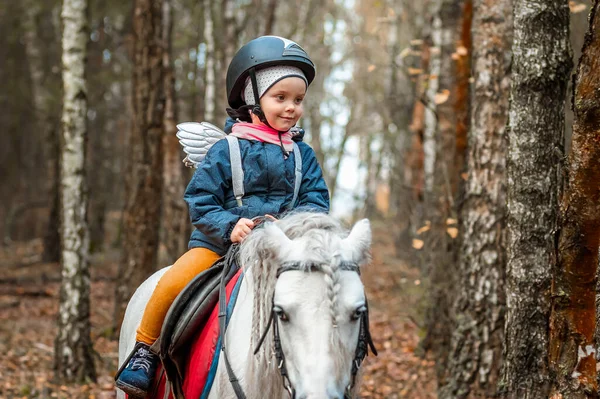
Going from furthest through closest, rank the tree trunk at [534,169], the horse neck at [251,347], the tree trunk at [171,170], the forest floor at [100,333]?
the tree trunk at [171,170] < the forest floor at [100,333] < the tree trunk at [534,169] < the horse neck at [251,347]

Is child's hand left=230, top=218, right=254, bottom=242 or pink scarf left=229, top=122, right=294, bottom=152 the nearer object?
child's hand left=230, top=218, right=254, bottom=242

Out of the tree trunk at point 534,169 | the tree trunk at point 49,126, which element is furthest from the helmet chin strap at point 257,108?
the tree trunk at point 49,126

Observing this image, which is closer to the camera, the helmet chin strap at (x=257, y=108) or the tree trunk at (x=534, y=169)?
the helmet chin strap at (x=257, y=108)

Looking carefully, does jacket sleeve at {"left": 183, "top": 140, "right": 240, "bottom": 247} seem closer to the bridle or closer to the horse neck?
the horse neck

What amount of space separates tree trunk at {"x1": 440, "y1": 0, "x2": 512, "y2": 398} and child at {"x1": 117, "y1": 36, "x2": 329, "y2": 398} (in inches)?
122

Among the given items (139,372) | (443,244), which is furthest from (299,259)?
(443,244)

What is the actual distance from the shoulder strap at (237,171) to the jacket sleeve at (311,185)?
0.35 meters

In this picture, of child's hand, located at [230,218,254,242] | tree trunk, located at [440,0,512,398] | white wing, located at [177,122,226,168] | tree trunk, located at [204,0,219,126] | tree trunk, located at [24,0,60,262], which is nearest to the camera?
child's hand, located at [230,218,254,242]

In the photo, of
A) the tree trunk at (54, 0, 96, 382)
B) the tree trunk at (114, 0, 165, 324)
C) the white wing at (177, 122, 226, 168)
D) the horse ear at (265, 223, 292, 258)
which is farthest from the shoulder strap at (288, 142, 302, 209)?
the tree trunk at (114, 0, 165, 324)

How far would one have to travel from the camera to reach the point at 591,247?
12.1 ft

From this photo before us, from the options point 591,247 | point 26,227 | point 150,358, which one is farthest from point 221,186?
point 26,227

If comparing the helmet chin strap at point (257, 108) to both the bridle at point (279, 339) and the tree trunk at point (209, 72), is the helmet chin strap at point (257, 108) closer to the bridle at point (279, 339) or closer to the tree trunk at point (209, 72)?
the bridle at point (279, 339)

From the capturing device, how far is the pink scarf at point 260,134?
3.81m

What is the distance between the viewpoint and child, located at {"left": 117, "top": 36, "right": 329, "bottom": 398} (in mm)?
3691
